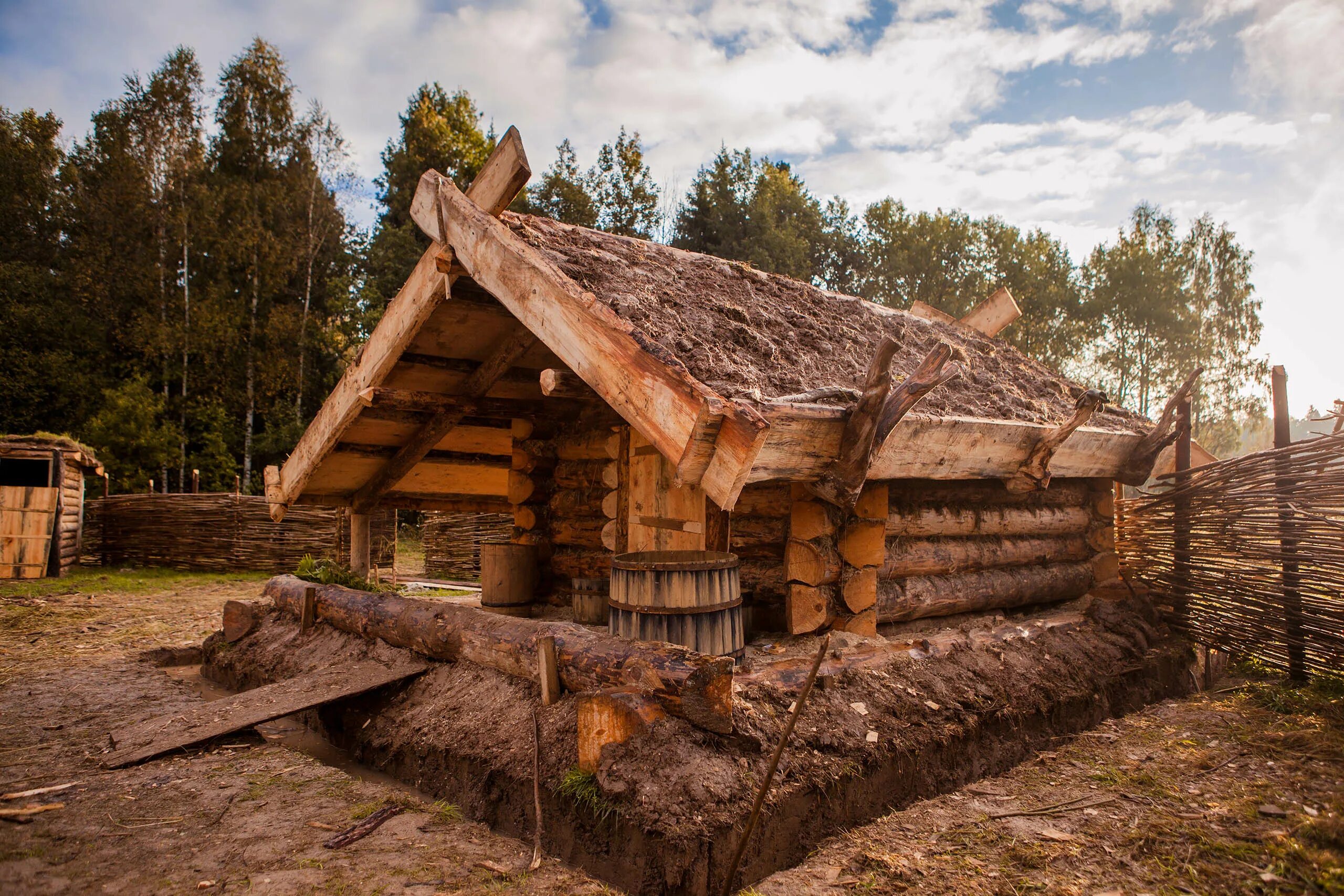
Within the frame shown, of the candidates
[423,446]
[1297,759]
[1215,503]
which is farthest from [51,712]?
[1215,503]

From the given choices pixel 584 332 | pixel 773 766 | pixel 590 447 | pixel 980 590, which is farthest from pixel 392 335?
A: pixel 980 590

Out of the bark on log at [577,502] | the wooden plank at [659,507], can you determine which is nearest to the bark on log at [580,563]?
the bark on log at [577,502]

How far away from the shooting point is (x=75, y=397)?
19.8m

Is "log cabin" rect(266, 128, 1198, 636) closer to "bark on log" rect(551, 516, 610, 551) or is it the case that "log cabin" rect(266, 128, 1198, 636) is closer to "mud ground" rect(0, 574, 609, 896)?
"bark on log" rect(551, 516, 610, 551)

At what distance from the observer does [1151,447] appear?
20.2 feet

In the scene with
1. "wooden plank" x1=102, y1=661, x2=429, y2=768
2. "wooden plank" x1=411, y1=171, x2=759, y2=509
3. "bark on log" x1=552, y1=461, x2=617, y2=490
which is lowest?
"wooden plank" x1=102, y1=661, x2=429, y2=768

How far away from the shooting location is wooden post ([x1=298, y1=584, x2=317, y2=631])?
5816mm

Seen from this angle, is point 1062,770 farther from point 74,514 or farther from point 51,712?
point 74,514

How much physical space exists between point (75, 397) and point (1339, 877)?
25172mm

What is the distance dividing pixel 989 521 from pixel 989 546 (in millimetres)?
191

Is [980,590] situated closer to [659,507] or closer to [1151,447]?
[1151,447]

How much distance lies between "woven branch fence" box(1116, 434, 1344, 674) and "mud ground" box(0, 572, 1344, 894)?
0.44 metres

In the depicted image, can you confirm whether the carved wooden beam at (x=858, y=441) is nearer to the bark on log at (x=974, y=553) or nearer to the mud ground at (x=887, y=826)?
the bark on log at (x=974, y=553)

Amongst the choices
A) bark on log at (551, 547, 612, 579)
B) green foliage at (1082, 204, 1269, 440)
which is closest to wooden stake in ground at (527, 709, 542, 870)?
bark on log at (551, 547, 612, 579)
